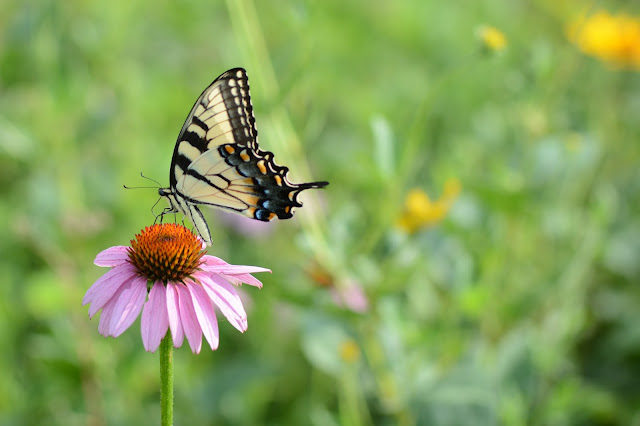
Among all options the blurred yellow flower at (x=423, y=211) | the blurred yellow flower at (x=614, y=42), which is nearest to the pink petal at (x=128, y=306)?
the blurred yellow flower at (x=423, y=211)

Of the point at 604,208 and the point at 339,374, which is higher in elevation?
the point at 604,208

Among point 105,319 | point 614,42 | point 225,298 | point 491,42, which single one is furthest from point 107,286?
point 614,42

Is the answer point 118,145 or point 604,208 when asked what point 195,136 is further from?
point 118,145

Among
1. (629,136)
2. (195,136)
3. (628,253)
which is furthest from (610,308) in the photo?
(195,136)

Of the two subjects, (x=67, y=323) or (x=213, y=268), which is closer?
(x=213, y=268)

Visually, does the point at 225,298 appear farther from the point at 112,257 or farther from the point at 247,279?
the point at 112,257

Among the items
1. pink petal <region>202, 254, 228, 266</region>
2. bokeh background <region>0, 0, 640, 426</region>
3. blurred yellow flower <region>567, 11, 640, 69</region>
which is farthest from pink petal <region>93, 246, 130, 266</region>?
blurred yellow flower <region>567, 11, 640, 69</region>
